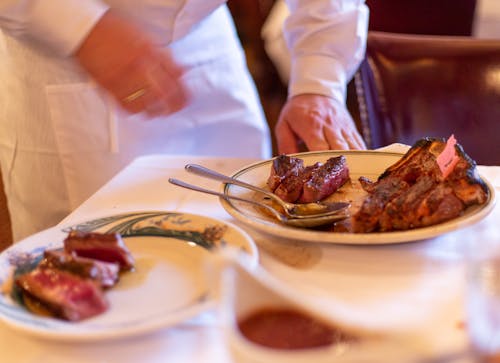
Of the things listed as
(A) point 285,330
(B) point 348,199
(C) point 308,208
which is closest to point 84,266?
(A) point 285,330

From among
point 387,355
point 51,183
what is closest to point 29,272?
point 387,355

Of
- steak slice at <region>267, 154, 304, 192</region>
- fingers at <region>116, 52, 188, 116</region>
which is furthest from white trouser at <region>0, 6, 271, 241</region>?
steak slice at <region>267, 154, 304, 192</region>

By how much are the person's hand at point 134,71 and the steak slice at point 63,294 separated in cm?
43

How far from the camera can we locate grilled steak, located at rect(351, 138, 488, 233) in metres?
0.96

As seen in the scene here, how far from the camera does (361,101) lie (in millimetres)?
1821

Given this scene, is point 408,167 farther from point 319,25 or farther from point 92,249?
point 319,25

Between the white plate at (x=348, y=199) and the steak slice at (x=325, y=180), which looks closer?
the white plate at (x=348, y=199)

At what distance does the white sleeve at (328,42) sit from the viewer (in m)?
1.74

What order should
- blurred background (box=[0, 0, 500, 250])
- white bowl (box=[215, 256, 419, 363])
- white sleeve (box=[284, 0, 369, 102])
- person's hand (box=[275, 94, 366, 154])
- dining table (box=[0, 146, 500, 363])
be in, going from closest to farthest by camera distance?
white bowl (box=[215, 256, 419, 363])
dining table (box=[0, 146, 500, 363])
person's hand (box=[275, 94, 366, 154])
white sleeve (box=[284, 0, 369, 102])
blurred background (box=[0, 0, 500, 250])

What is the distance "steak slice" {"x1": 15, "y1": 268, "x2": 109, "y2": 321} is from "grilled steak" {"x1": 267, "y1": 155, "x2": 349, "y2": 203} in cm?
41

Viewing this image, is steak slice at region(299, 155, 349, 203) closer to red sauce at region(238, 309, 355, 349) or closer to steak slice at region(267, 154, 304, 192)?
steak slice at region(267, 154, 304, 192)

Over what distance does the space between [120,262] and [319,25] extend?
110 centimetres

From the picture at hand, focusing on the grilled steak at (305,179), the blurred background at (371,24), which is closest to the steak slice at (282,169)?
the grilled steak at (305,179)

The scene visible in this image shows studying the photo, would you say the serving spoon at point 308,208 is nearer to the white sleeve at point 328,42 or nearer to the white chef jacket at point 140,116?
the white chef jacket at point 140,116
